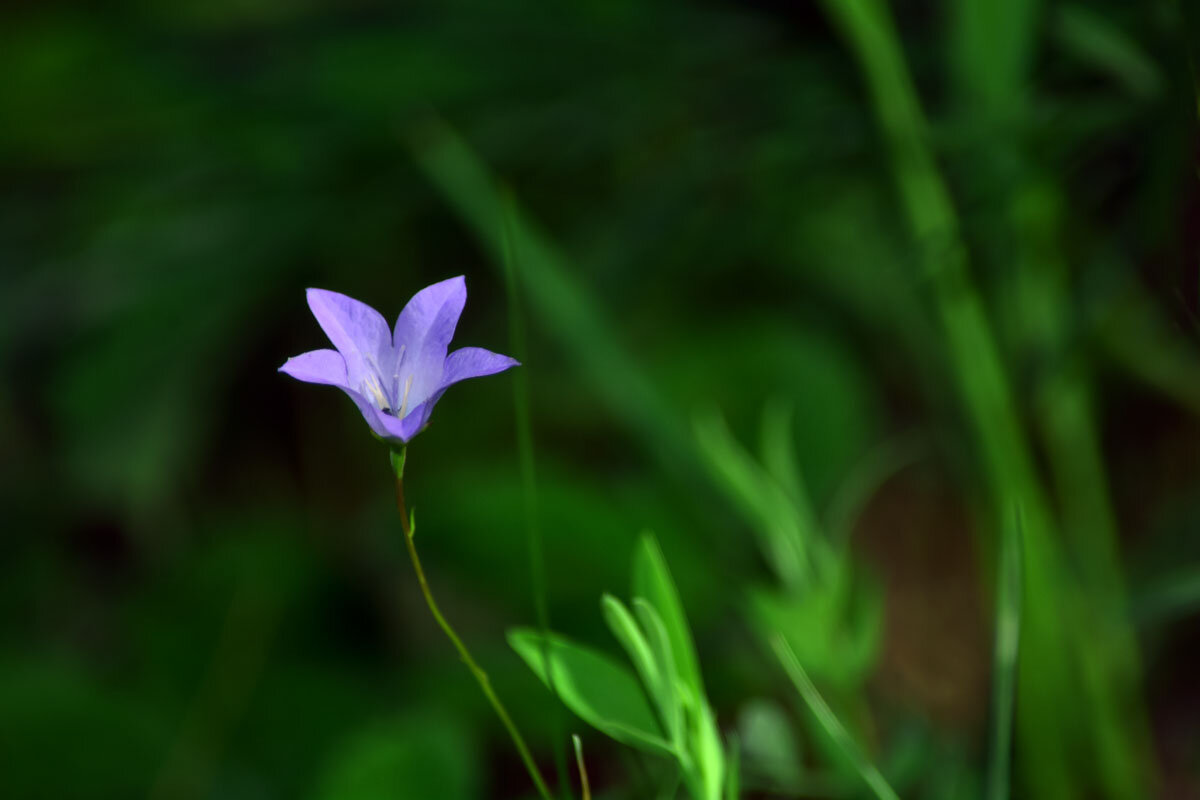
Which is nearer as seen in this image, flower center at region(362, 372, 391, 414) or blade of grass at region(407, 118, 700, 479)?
flower center at region(362, 372, 391, 414)

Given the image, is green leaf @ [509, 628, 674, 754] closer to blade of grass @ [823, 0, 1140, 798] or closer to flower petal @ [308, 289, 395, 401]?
flower petal @ [308, 289, 395, 401]

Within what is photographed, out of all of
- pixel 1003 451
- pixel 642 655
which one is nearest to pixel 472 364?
pixel 642 655

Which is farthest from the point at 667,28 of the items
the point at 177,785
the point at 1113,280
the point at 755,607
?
the point at 177,785

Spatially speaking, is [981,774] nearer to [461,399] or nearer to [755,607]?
[755,607]

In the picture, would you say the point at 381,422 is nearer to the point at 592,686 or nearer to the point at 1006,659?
the point at 592,686

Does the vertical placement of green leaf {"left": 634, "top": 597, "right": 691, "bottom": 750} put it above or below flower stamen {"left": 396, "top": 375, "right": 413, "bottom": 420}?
below

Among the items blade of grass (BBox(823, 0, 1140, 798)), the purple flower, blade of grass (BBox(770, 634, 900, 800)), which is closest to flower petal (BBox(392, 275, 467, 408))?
the purple flower

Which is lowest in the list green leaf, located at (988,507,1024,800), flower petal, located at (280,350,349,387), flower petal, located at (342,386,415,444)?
green leaf, located at (988,507,1024,800)
